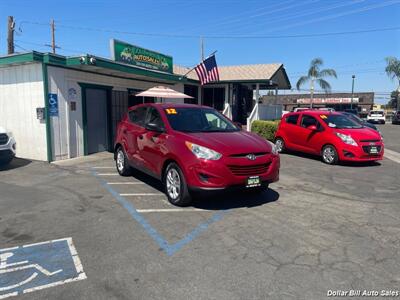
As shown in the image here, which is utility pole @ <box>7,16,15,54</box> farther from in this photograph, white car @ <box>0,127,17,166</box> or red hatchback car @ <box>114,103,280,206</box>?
red hatchback car @ <box>114,103,280,206</box>

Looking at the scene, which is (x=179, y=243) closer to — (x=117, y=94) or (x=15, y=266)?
(x=15, y=266)

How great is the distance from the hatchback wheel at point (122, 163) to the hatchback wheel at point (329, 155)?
591 centimetres

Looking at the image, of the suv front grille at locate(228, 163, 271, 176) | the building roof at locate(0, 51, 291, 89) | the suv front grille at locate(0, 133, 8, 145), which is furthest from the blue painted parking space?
the building roof at locate(0, 51, 291, 89)

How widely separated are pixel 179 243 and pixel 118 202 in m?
2.16

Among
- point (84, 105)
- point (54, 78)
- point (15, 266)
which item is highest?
point (54, 78)

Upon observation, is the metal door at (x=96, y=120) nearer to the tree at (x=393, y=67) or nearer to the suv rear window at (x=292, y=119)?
the suv rear window at (x=292, y=119)

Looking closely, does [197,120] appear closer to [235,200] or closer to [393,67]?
[235,200]

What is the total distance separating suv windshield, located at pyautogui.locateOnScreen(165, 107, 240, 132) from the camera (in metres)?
6.24

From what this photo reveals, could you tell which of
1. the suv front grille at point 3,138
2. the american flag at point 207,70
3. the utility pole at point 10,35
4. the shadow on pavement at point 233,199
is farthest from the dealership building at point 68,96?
the utility pole at point 10,35

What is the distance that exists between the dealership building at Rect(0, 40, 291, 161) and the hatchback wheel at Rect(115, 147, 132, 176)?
295cm

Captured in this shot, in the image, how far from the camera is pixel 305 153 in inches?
471

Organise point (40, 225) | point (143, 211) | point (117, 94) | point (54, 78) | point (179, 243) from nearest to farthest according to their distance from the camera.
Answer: point (179, 243) → point (40, 225) → point (143, 211) → point (54, 78) → point (117, 94)

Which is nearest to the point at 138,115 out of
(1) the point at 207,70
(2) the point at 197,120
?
(2) the point at 197,120

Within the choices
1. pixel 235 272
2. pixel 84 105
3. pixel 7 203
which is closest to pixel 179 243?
pixel 235 272
